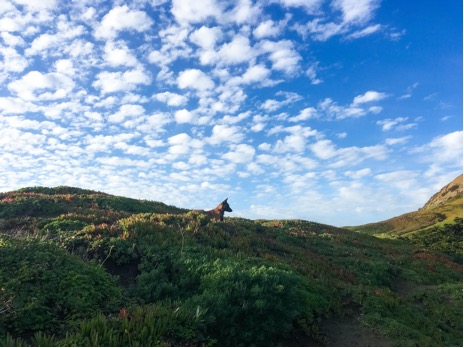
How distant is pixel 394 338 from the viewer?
943 centimetres

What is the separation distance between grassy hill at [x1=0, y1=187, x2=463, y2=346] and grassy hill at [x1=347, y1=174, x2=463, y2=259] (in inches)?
844

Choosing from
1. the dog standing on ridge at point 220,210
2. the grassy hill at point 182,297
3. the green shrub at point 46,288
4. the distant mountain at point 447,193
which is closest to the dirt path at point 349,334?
the grassy hill at point 182,297

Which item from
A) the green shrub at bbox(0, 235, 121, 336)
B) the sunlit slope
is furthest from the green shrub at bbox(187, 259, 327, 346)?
the sunlit slope

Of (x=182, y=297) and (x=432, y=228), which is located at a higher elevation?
(x=432, y=228)

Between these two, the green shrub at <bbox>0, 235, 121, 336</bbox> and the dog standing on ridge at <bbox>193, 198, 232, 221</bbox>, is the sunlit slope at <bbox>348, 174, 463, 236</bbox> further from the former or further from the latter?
the green shrub at <bbox>0, 235, 121, 336</bbox>

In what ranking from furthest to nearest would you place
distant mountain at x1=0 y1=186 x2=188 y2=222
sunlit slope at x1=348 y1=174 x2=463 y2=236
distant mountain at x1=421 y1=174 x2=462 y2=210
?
distant mountain at x1=421 y1=174 x2=462 y2=210 < sunlit slope at x1=348 y1=174 x2=463 y2=236 < distant mountain at x1=0 y1=186 x2=188 y2=222

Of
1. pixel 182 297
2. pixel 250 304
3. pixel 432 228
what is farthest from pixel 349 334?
pixel 432 228

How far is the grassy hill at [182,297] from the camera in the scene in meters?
7.04

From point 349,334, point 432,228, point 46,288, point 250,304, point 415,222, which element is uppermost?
point 415,222

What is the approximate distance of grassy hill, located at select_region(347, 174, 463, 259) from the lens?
127 ft

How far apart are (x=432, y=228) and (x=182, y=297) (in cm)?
5289

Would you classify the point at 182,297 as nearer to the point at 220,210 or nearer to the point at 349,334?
the point at 349,334

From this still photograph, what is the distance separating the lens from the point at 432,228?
52406 mm

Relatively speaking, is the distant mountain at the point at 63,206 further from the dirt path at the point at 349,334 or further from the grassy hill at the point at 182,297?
the dirt path at the point at 349,334
